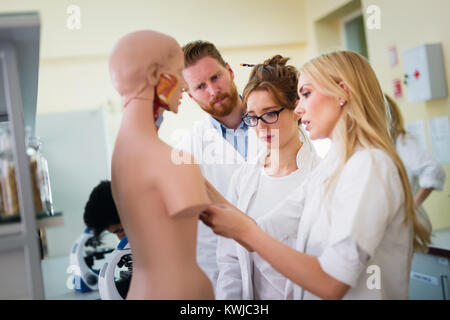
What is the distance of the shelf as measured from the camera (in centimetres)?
94

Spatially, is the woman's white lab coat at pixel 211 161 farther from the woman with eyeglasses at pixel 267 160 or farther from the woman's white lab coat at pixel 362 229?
the woman's white lab coat at pixel 362 229

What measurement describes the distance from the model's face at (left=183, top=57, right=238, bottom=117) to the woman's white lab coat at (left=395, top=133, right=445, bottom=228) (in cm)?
108

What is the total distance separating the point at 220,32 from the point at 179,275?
3.98m

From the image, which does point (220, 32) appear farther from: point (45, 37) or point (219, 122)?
point (219, 122)

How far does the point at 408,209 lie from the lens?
3.60 feet

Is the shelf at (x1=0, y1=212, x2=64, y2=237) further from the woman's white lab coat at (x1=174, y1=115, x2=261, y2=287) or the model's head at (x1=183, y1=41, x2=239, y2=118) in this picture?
the model's head at (x1=183, y1=41, x2=239, y2=118)

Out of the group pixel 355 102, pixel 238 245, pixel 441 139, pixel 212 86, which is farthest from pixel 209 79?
pixel 441 139

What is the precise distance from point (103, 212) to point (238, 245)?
1021 millimetres

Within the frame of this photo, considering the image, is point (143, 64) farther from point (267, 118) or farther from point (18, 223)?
point (267, 118)

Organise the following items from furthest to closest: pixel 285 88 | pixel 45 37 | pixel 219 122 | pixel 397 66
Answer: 1. pixel 45 37
2. pixel 397 66
3. pixel 219 122
4. pixel 285 88

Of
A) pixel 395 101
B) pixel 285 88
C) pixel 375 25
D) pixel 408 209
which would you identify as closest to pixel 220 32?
pixel 375 25

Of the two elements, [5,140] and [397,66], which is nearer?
[5,140]

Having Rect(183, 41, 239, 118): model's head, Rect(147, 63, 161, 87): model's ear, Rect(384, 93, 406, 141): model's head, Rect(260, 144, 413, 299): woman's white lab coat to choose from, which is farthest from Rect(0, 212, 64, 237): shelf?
Rect(384, 93, 406, 141): model's head

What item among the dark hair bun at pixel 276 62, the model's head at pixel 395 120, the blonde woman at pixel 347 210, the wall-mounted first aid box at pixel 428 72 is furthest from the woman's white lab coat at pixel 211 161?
the wall-mounted first aid box at pixel 428 72
